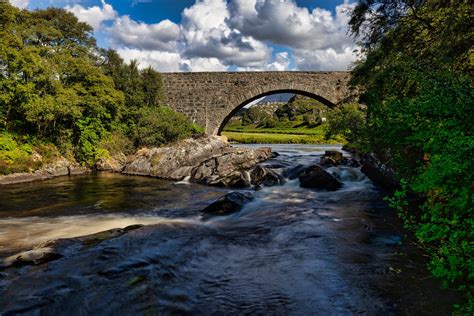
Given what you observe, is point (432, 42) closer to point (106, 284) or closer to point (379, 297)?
point (379, 297)

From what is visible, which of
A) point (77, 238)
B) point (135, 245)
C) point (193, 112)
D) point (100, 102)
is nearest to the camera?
point (135, 245)

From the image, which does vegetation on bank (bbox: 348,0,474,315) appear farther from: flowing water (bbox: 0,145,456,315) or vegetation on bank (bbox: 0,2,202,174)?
vegetation on bank (bbox: 0,2,202,174)

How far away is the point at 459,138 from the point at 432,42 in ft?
23.9

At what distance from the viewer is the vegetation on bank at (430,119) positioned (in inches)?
112

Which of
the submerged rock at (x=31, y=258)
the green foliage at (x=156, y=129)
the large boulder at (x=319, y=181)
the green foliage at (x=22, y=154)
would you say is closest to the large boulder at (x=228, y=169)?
the large boulder at (x=319, y=181)

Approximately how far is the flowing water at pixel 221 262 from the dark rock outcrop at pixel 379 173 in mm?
1318

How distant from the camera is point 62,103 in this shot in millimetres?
16188

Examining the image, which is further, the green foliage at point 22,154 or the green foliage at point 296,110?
the green foliage at point 296,110

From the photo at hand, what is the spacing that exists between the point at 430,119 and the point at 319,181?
389 inches

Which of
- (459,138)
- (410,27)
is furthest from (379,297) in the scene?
(410,27)

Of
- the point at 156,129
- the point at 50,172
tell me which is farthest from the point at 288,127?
the point at 50,172

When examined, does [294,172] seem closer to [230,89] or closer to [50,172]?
[50,172]

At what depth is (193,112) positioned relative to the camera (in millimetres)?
27109

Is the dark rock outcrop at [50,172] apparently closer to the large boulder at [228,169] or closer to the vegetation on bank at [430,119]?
the large boulder at [228,169]
